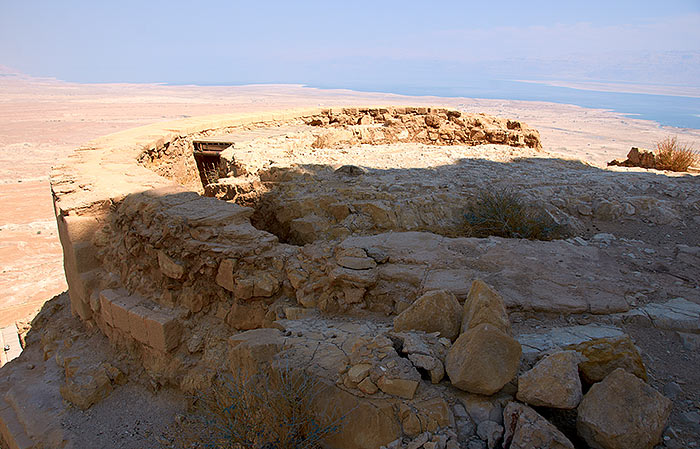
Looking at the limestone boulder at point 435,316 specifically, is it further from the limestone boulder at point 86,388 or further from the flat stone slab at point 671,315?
the limestone boulder at point 86,388

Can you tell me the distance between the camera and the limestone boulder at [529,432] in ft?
5.30

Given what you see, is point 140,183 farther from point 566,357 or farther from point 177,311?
point 566,357

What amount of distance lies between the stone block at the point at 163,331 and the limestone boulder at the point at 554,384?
2645 millimetres

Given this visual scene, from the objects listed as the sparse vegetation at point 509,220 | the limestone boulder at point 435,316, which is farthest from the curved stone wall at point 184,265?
the sparse vegetation at point 509,220

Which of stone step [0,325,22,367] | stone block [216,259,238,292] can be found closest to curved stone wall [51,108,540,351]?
stone block [216,259,238,292]

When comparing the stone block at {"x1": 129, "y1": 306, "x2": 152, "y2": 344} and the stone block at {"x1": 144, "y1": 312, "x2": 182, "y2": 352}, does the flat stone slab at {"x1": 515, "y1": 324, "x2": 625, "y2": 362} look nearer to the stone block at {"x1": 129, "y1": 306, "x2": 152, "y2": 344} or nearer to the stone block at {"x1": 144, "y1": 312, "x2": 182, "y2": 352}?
the stone block at {"x1": 144, "y1": 312, "x2": 182, "y2": 352}

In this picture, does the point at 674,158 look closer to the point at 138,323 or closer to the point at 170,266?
the point at 170,266

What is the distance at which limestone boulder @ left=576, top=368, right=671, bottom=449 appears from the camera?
5.34 feet

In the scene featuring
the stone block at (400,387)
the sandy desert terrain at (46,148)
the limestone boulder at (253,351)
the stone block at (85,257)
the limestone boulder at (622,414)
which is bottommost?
the sandy desert terrain at (46,148)

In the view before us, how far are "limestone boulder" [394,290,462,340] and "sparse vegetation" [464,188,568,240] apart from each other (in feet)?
6.22

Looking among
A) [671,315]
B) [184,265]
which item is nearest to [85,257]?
[184,265]

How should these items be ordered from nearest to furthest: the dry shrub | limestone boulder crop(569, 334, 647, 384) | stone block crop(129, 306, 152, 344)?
limestone boulder crop(569, 334, 647, 384)
stone block crop(129, 306, 152, 344)
the dry shrub

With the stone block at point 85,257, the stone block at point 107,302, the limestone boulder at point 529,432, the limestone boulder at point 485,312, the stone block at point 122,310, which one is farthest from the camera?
the stone block at point 85,257

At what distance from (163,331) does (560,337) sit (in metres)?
2.79
